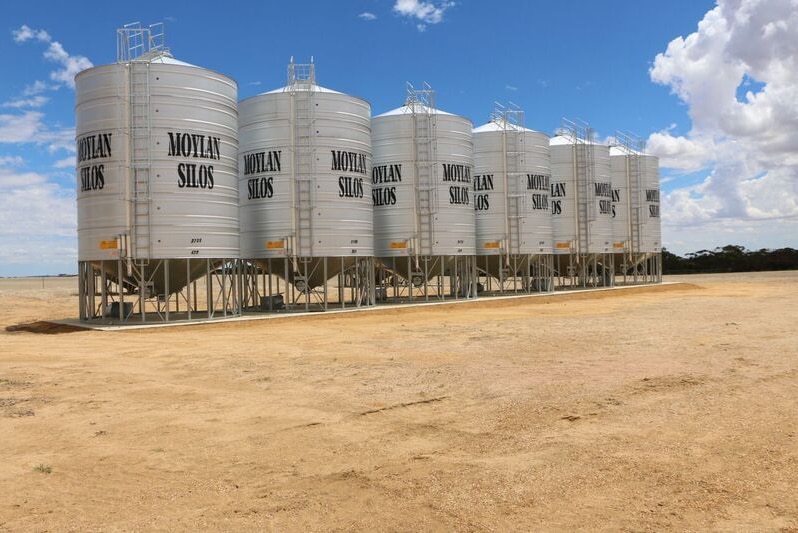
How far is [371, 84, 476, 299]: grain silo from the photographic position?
33.8 m

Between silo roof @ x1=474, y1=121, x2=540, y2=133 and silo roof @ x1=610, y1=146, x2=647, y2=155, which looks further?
silo roof @ x1=610, y1=146, x2=647, y2=155

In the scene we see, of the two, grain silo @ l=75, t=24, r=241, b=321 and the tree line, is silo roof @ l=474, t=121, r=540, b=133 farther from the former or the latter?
the tree line

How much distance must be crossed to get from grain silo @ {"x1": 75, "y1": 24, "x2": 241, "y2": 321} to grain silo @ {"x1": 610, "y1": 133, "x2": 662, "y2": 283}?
3477cm

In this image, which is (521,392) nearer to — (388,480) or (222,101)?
(388,480)

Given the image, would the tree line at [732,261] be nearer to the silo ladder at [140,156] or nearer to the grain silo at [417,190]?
the grain silo at [417,190]

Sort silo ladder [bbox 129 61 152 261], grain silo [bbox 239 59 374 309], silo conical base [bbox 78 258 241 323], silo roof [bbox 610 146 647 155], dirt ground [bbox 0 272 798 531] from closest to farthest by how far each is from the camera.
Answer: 1. dirt ground [bbox 0 272 798 531]
2. silo ladder [bbox 129 61 152 261]
3. silo conical base [bbox 78 258 241 323]
4. grain silo [bbox 239 59 374 309]
5. silo roof [bbox 610 146 647 155]

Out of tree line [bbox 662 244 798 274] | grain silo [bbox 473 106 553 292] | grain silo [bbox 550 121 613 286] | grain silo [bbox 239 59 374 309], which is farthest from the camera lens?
tree line [bbox 662 244 798 274]

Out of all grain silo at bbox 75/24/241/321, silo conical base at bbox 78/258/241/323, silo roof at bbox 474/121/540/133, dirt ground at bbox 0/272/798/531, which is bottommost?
dirt ground at bbox 0/272/798/531

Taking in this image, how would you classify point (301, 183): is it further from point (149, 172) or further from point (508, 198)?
point (508, 198)

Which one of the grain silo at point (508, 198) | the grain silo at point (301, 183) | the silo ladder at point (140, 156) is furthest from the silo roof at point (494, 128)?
the silo ladder at point (140, 156)

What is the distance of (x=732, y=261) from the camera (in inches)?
3541

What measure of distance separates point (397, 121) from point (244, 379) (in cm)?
2318

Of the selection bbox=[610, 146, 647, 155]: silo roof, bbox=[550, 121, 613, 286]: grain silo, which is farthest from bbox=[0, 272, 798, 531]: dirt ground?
bbox=[610, 146, 647, 155]: silo roof

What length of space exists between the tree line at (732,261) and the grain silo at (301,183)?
74.0 m
